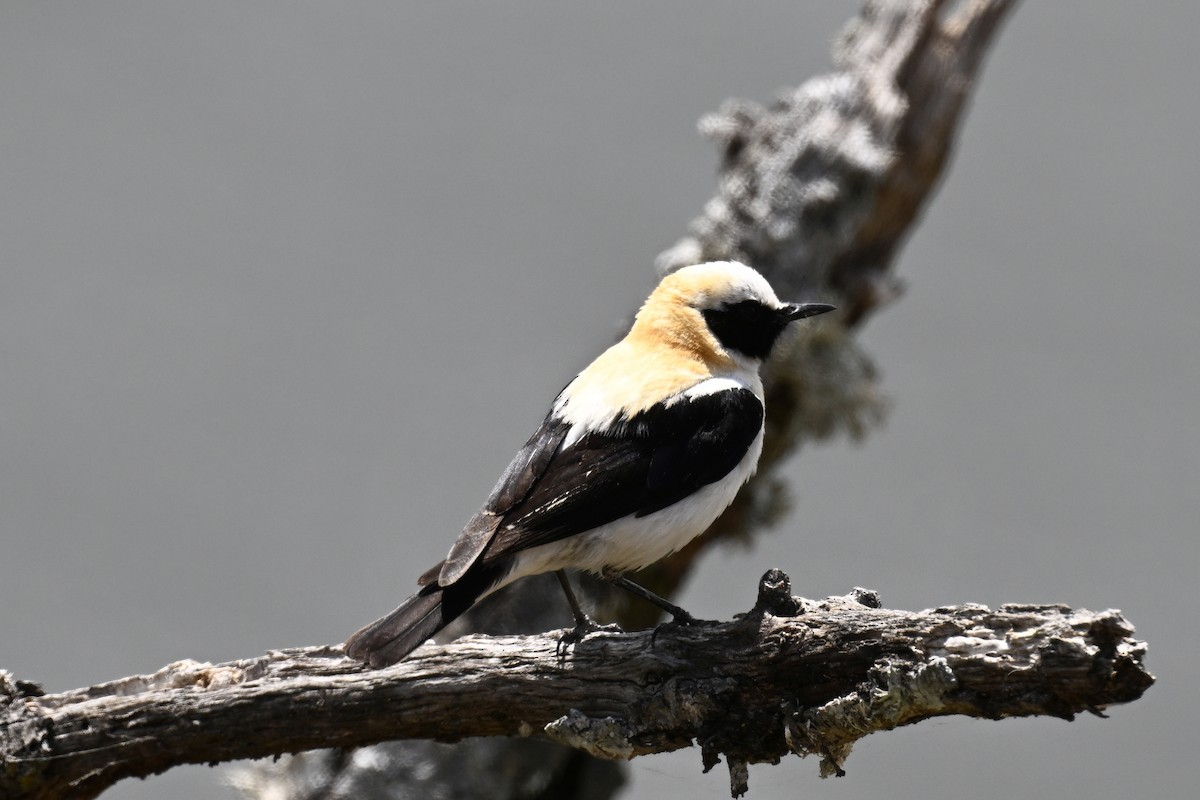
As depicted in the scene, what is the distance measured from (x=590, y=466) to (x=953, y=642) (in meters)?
1.50

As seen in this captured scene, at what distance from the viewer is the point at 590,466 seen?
4543mm

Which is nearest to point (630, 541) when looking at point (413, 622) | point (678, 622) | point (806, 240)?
point (678, 622)

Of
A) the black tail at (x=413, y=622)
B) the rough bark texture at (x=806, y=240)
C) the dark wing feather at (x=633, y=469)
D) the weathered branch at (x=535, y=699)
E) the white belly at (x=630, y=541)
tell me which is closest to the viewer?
the weathered branch at (x=535, y=699)

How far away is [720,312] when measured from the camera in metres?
5.32

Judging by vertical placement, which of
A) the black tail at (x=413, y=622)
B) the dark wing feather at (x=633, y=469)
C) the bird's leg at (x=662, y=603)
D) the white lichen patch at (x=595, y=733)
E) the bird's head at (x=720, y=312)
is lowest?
the white lichen patch at (x=595, y=733)

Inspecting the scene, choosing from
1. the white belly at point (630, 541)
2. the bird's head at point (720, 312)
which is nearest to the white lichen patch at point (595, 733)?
the white belly at point (630, 541)

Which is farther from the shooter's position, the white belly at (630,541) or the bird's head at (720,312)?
the bird's head at (720,312)

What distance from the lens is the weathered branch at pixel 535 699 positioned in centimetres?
376

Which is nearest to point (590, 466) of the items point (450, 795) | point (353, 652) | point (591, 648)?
point (591, 648)

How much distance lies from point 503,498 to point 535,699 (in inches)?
27.5

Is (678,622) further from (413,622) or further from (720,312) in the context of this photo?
(720,312)

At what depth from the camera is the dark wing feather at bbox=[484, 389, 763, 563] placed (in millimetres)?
4383

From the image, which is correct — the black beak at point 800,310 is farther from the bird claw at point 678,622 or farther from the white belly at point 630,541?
the bird claw at point 678,622

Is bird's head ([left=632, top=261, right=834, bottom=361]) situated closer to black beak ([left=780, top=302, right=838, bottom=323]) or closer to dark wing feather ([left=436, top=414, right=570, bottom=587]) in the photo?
black beak ([left=780, top=302, right=838, bottom=323])
